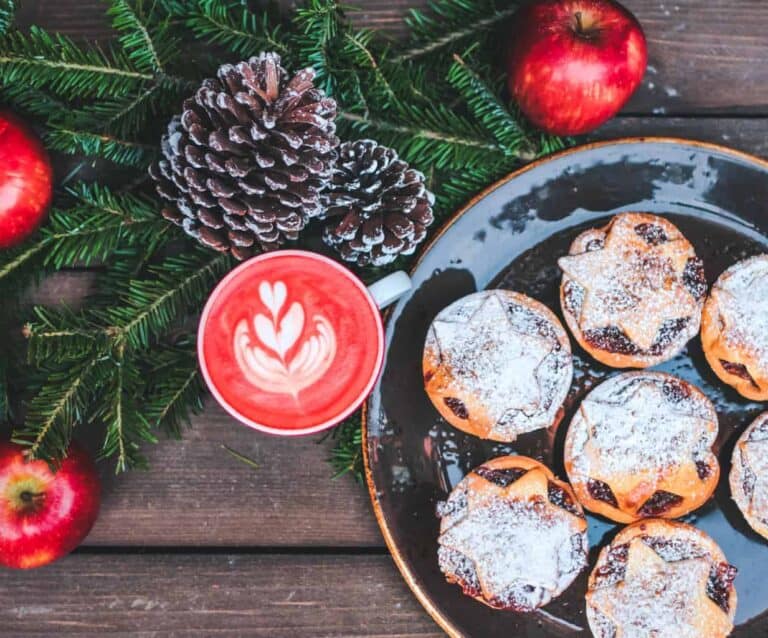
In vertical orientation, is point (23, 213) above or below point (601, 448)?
above

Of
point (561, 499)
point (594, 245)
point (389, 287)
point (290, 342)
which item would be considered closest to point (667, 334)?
point (594, 245)

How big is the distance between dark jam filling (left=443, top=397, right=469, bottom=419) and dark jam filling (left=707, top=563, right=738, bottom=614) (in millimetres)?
424

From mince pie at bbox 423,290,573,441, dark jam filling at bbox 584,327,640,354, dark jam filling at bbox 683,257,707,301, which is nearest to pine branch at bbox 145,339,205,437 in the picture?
mince pie at bbox 423,290,573,441

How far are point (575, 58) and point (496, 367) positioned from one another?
0.44 meters

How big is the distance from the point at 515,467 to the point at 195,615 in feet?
1.83

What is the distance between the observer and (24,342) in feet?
4.05

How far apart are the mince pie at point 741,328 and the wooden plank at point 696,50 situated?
275mm

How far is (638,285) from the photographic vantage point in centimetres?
119

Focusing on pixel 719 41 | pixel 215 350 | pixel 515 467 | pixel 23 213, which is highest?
pixel 719 41

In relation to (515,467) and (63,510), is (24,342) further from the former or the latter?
(515,467)

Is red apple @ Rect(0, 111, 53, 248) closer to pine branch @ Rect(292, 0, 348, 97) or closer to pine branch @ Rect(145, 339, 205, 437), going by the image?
pine branch @ Rect(145, 339, 205, 437)

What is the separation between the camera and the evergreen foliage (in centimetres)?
109

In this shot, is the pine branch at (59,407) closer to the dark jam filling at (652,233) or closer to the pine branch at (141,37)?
the pine branch at (141,37)

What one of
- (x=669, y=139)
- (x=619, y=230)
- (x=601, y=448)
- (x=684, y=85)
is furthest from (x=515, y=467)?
(x=684, y=85)
